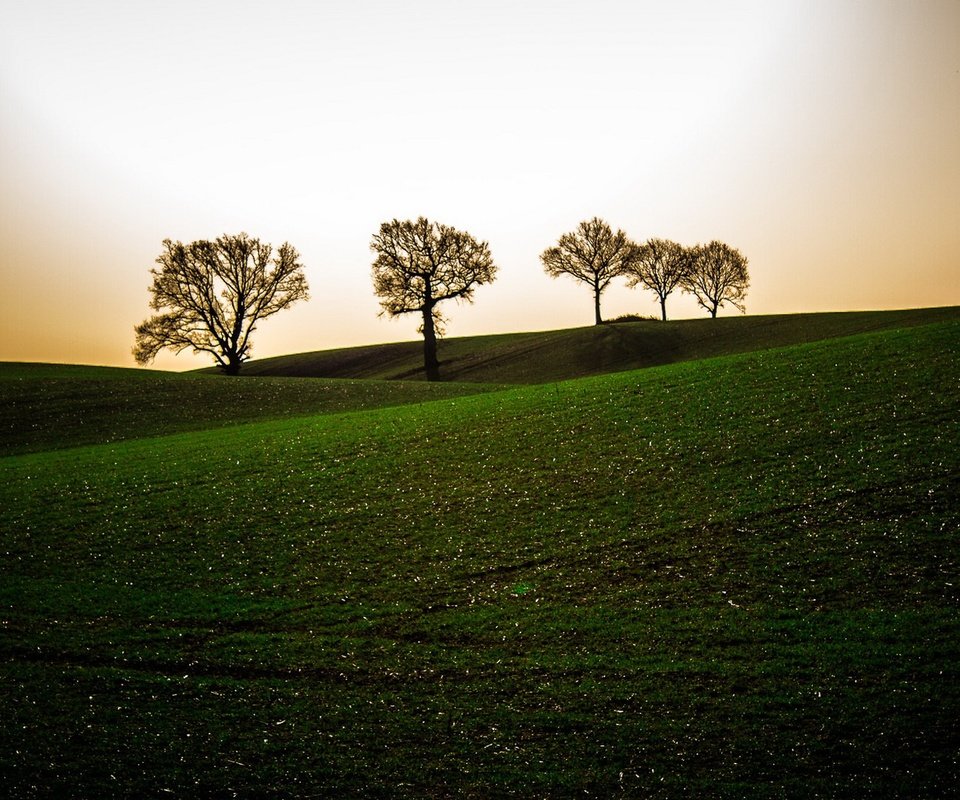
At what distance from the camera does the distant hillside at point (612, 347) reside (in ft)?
269

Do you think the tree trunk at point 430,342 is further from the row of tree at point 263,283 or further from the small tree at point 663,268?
the small tree at point 663,268

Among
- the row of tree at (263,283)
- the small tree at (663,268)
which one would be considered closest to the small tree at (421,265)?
the row of tree at (263,283)

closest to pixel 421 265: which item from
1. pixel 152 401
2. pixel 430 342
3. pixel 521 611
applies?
pixel 430 342

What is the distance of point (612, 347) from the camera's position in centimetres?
9356

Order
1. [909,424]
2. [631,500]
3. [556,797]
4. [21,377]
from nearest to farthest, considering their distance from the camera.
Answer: [556,797] < [631,500] < [909,424] < [21,377]

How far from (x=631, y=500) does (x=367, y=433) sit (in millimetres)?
14174

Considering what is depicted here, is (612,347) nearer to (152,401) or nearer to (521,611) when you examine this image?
(152,401)

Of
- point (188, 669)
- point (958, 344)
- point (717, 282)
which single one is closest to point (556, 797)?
point (188, 669)

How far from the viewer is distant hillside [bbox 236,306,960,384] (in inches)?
3233

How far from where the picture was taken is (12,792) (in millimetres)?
10352

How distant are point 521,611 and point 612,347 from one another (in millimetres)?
80318

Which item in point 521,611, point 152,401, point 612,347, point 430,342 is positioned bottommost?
point 521,611

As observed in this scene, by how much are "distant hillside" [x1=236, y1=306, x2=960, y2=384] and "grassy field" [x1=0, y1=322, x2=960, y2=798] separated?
55091 mm

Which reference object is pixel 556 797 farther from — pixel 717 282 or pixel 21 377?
pixel 717 282
